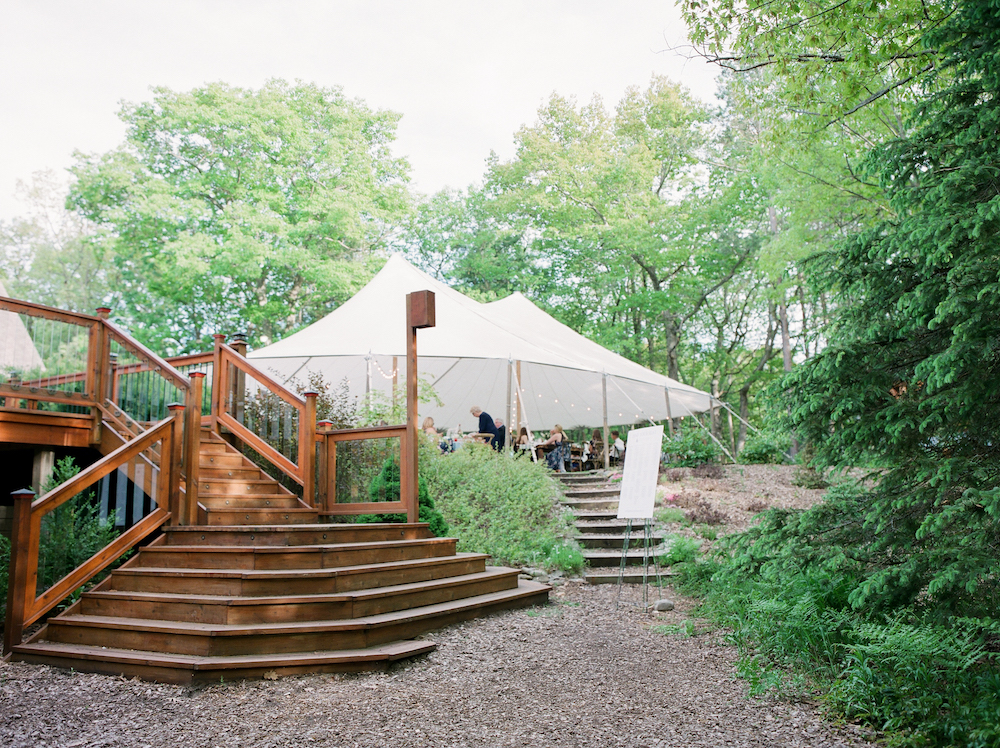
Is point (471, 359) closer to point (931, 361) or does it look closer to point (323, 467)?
point (323, 467)

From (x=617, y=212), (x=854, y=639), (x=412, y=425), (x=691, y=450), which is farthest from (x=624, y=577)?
(x=617, y=212)

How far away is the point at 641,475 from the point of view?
6207mm

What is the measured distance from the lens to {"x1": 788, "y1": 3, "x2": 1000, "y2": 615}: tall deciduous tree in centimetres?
322

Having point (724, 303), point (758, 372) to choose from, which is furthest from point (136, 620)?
point (724, 303)

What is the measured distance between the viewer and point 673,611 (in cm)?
592

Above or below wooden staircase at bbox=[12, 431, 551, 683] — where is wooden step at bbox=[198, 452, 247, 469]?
above

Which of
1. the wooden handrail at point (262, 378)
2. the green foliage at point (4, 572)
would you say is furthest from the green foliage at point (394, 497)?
the green foliage at point (4, 572)

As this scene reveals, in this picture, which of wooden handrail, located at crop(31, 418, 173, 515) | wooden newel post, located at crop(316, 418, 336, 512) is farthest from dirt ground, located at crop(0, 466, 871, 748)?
wooden newel post, located at crop(316, 418, 336, 512)

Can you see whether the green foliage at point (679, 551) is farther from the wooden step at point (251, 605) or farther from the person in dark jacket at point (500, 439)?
the person in dark jacket at point (500, 439)

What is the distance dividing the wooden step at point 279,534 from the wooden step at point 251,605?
1.96 feet

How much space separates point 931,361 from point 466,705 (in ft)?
9.34

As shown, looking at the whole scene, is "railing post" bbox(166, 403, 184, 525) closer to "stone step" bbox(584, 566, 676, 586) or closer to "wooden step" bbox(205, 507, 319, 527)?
"wooden step" bbox(205, 507, 319, 527)

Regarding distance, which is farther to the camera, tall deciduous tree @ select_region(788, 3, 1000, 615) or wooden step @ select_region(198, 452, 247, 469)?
wooden step @ select_region(198, 452, 247, 469)

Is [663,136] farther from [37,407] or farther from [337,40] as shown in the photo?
[37,407]
